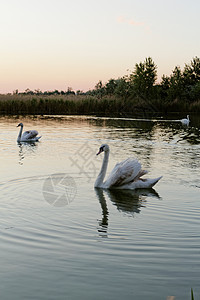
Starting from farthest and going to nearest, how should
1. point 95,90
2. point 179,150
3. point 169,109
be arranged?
point 95,90, point 169,109, point 179,150

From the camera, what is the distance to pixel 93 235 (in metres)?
6.32

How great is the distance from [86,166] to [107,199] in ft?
12.5

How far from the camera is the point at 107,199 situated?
870cm

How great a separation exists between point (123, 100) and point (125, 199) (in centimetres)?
3866

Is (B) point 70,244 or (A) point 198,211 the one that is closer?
(B) point 70,244

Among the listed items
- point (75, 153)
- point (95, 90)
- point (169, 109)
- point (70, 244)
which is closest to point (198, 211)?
point (70, 244)

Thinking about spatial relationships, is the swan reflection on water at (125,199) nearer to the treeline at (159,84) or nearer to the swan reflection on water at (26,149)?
the swan reflection on water at (26,149)

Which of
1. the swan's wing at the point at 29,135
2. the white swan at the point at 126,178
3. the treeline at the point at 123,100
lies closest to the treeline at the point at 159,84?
the treeline at the point at 123,100

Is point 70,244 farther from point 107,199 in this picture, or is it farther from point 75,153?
point 75,153

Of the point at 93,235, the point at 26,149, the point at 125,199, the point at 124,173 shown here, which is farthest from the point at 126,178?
the point at 26,149

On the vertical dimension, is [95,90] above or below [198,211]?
above

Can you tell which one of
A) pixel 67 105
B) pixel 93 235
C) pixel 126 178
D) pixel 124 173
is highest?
pixel 67 105

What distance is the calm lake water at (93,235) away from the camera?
4.56 meters

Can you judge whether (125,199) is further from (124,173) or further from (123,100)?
(123,100)
